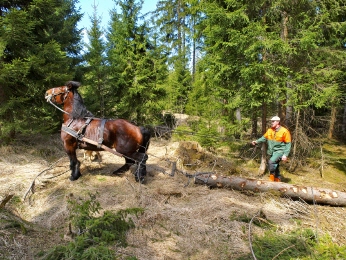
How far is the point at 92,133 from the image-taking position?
567 cm

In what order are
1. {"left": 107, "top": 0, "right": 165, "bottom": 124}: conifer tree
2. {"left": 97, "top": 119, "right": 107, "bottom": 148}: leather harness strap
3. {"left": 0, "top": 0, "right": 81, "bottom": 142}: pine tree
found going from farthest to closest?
{"left": 107, "top": 0, "right": 165, "bottom": 124}: conifer tree
{"left": 0, "top": 0, "right": 81, "bottom": 142}: pine tree
{"left": 97, "top": 119, "right": 107, "bottom": 148}: leather harness strap

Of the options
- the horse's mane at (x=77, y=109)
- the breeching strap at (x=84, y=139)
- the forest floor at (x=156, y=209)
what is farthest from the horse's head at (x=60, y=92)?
the forest floor at (x=156, y=209)

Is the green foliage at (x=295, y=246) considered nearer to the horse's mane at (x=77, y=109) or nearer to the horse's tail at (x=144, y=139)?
the horse's tail at (x=144, y=139)

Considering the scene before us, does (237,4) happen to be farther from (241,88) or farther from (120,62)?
(120,62)

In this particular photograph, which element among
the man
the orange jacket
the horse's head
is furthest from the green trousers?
the horse's head

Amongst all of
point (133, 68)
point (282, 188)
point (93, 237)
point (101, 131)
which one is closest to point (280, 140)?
point (282, 188)

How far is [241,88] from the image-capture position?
783 centimetres

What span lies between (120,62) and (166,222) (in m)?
10.3

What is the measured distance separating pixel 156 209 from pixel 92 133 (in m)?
2.53

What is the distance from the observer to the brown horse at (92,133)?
5672 millimetres

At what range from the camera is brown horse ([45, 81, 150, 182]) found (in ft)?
18.6

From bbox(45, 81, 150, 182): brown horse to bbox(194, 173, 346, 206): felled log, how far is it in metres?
1.69

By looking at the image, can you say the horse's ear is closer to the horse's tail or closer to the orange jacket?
the horse's tail

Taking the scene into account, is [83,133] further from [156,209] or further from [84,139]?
[156,209]
